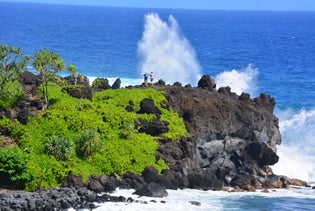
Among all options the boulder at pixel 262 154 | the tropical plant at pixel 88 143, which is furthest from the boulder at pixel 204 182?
the tropical plant at pixel 88 143

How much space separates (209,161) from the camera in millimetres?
62875

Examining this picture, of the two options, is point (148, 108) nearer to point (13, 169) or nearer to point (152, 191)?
point (152, 191)

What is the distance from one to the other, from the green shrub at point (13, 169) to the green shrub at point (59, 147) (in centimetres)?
332

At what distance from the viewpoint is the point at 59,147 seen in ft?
179

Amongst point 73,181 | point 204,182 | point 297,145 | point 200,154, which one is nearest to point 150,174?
point 204,182

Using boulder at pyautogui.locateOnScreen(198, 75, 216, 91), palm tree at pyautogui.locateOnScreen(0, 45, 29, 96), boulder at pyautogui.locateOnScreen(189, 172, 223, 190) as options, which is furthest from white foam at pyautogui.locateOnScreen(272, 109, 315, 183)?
palm tree at pyautogui.locateOnScreen(0, 45, 29, 96)

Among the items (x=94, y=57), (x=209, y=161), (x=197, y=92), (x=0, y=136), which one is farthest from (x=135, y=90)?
(x=94, y=57)

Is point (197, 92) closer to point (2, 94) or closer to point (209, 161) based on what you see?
point (209, 161)

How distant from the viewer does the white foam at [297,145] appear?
69.5m

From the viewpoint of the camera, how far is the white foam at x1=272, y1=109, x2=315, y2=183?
228ft

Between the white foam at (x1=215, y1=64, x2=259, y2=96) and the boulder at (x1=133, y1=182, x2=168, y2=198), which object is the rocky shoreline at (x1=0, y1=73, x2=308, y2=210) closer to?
the boulder at (x1=133, y1=182, x2=168, y2=198)

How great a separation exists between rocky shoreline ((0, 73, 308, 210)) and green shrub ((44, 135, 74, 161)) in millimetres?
2710

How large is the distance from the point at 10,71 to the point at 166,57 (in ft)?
243

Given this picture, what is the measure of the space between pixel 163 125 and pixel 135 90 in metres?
8.16
